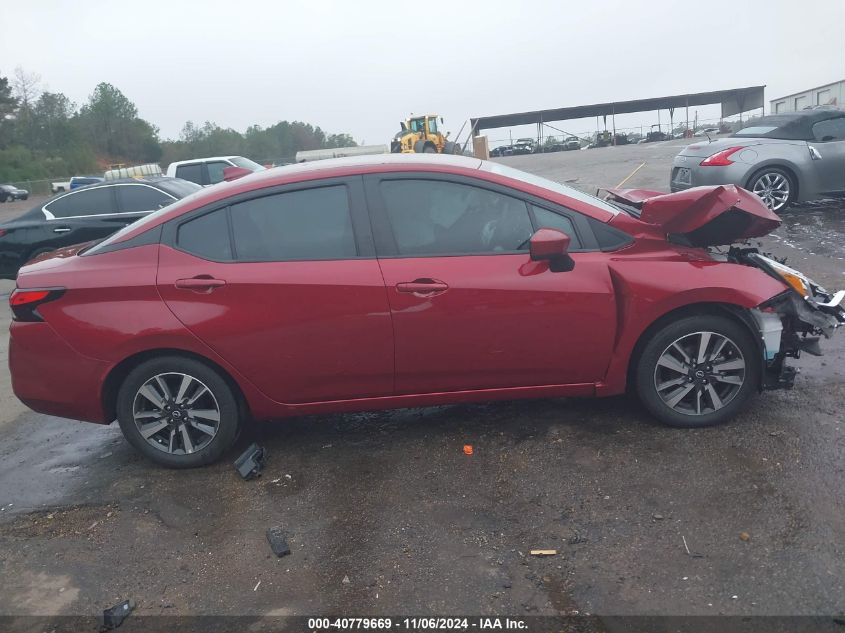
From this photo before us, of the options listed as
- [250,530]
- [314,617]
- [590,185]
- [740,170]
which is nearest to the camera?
[314,617]

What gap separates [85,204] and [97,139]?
264 ft

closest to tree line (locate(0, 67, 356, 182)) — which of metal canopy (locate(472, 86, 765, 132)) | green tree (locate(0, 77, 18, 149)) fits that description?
green tree (locate(0, 77, 18, 149))

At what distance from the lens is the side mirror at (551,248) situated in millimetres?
3945

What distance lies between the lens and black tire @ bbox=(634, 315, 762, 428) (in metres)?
4.12

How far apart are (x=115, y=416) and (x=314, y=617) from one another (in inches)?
83.6

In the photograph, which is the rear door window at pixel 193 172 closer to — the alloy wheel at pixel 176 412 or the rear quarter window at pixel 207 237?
the rear quarter window at pixel 207 237

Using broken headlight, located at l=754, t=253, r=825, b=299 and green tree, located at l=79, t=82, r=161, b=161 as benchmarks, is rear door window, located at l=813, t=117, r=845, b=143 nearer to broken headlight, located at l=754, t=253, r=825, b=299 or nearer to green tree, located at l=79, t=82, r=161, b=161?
broken headlight, located at l=754, t=253, r=825, b=299

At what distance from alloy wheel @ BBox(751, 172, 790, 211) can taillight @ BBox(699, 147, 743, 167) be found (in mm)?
522

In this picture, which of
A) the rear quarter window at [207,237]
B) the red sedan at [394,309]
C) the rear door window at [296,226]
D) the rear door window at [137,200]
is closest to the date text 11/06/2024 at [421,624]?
the red sedan at [394,309]

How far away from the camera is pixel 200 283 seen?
4148 millimetres

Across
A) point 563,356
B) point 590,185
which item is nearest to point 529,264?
point 563,356

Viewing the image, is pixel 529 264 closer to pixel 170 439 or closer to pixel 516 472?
pixel 516 472

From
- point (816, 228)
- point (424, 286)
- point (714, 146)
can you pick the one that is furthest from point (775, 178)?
point (424, 286)

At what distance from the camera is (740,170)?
10383 mm
